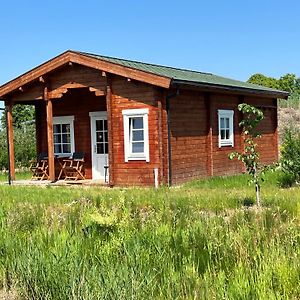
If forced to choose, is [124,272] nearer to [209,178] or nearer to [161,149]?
[161,149]

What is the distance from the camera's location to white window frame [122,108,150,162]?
15.8 m

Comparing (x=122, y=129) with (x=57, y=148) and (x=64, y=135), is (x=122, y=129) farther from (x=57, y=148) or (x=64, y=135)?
(x=57, y=148)

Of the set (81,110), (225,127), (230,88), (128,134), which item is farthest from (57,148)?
(230,88)

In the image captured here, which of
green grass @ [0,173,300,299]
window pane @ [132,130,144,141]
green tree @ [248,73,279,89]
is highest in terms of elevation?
green tree @ [248,73,279,89]

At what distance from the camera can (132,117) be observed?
16.1m

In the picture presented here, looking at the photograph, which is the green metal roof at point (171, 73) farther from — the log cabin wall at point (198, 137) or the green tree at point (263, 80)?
the green tree at point (263, 80)

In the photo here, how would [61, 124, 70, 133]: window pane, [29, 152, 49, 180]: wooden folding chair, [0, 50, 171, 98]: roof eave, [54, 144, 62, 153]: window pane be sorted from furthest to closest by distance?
[54, 144, 62, 153]: window pane → [61, 124, 70, 133]: window pane → [29, 152, 49, 180]: wooden folding chair → [0, 50, 171, 98]: roof eave

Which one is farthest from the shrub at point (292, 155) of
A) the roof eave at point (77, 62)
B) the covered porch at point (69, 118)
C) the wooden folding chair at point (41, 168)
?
the wooden folding chair at point (41, 168)

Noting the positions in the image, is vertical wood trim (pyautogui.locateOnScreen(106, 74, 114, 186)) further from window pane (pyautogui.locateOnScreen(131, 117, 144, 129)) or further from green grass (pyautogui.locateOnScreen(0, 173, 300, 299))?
green grass (pyautogui.locateOnScreen(0, 173, 300, 299))

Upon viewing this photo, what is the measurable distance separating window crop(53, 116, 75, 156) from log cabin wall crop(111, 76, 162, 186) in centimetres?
332

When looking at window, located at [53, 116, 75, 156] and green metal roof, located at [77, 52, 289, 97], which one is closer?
green metal roof, located at [77, 52, 289, 97]

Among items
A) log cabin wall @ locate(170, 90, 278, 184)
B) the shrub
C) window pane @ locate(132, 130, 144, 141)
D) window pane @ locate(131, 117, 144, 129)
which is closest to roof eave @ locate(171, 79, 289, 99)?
log cabin wall @ locate(170, 90, 278, 184)

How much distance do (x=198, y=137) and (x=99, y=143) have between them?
350 centimetres

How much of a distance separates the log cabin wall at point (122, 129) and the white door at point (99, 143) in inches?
84.6
